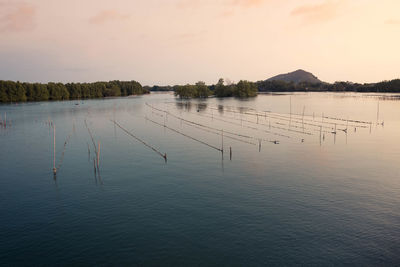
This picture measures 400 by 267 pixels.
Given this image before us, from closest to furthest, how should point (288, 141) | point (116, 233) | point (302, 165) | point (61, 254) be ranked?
point (61, 254) → point (116, 233) → point (302, 165) → point (288, 141)

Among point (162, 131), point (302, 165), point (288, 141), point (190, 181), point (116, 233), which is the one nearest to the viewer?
point (116, 233)

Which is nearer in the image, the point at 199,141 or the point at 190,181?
the point at 190,181

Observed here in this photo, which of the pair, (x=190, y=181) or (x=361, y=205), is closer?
(x=361, y=205)

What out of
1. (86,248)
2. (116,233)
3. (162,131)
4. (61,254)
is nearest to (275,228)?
(116,233)

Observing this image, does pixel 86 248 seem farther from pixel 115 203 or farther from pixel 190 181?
pixel 190 181

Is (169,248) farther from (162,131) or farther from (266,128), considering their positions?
(266,128)

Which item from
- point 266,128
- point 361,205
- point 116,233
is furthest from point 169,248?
point 266,128
